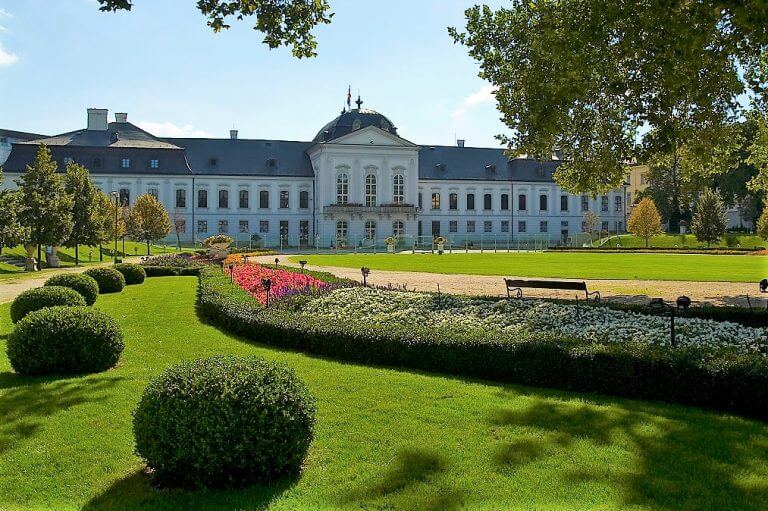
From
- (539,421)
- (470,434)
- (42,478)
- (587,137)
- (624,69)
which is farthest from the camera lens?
(587,137)

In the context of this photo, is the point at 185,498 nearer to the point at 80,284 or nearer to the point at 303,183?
the point at 80,284

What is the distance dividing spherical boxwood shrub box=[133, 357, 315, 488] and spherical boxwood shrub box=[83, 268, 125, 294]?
15.3 metres

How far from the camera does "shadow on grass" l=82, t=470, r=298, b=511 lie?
14.3 ft

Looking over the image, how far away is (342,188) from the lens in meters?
63.3

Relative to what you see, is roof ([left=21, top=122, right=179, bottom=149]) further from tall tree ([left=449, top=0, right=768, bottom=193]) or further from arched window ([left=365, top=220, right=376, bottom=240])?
tall tree ([left=449, top=0, right=768, bottom=193])

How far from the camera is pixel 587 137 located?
17031mm

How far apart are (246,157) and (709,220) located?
43552mm

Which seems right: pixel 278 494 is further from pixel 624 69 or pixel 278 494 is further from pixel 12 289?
pixel 12 289

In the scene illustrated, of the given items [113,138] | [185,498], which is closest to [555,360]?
[185,498]

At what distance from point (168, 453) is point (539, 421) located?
11.2ft

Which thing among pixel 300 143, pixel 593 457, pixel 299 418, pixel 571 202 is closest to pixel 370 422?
pixel 299 418

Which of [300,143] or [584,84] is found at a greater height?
[300,143]

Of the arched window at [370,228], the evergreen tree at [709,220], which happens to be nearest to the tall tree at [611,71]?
the evergreen tree at [709,220]

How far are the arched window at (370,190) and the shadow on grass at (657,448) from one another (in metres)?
57.7
